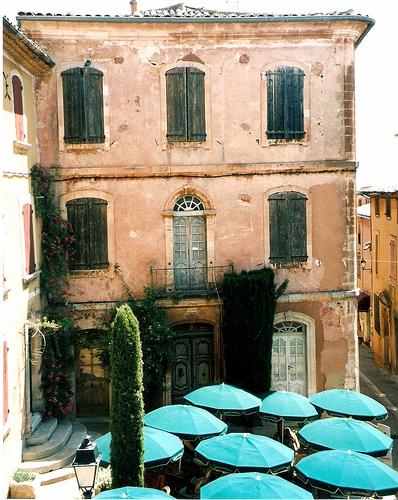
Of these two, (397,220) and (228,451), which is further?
(397,220)

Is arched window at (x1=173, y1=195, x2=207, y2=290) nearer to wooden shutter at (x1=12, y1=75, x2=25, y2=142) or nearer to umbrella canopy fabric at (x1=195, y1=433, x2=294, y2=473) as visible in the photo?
wooden shutter at (x1=12, y1=75, x2=25, y2=142)

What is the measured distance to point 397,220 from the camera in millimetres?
26156

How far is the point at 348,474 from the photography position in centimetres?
1233

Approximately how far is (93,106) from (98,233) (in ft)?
11.5

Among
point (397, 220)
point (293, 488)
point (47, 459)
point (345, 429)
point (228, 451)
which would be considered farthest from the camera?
point (397, 220)

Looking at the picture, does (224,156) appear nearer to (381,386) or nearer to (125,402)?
(125,402)

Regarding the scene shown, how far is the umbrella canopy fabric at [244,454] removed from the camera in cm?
1291

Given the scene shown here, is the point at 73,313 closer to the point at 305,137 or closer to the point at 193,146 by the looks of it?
the point at 193,146

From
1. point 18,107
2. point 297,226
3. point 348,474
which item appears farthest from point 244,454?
point 18,107

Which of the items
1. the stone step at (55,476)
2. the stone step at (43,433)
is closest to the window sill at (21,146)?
the stone step at (43,433)

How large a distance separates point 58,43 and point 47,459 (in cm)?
1084

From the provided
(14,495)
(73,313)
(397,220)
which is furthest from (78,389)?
(397,220)

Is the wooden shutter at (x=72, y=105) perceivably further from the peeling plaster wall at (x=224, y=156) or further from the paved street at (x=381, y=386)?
the paved street at (x=381, y=386)

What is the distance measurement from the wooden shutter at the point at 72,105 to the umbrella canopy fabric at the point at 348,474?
10.6 metres
